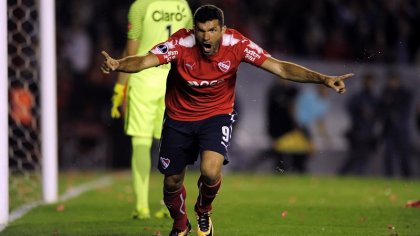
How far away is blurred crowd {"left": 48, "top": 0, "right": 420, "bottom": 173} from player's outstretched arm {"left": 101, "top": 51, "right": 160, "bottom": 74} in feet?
36.7

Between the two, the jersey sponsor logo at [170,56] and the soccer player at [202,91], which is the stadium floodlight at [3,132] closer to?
the soccer player at [202,91]

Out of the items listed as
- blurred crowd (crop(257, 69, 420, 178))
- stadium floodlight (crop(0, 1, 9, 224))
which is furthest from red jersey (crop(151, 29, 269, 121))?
blurred crowd (crop(257, 69, 420, 178))

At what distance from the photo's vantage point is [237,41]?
26.7 feet

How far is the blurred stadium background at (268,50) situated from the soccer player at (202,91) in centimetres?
981

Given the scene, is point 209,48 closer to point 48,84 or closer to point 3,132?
point 3,132

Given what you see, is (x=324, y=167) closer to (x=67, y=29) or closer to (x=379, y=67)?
(x=379, y=67)

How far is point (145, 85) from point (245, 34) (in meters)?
9.72

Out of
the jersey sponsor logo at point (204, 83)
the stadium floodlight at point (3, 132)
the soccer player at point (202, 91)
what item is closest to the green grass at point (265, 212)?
the stadium floodlight at point (3, 132)

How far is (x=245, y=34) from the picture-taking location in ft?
65.3

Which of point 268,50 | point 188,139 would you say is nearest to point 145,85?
point 188,139

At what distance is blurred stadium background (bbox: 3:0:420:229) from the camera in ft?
62.6

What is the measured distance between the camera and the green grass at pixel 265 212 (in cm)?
928

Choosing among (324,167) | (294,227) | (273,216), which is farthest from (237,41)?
(324,167)

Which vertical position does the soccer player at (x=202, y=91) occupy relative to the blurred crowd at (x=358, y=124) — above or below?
above
